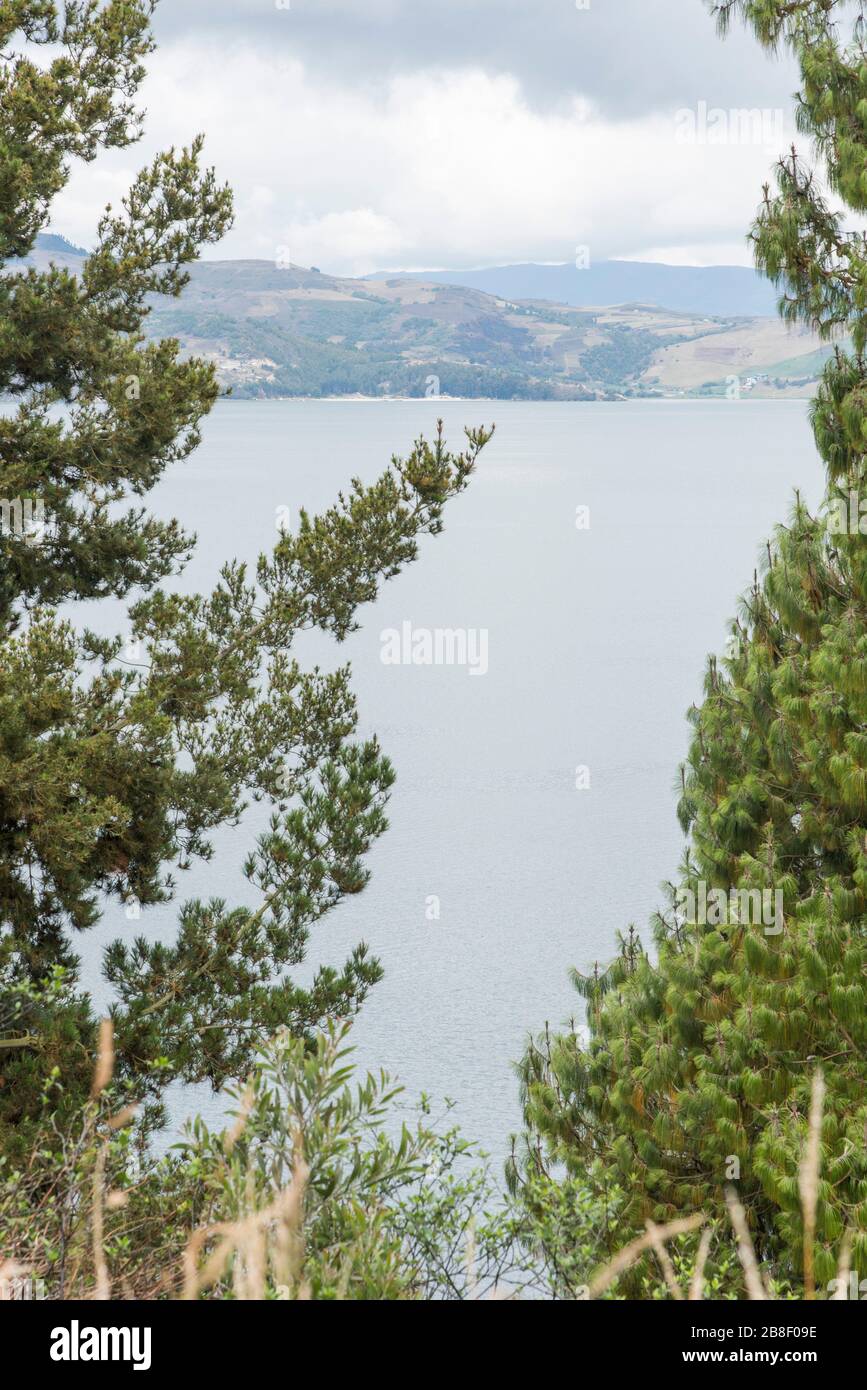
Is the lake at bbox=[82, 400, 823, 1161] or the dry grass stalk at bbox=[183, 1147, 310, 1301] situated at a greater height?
the lake at bbox=[82, 400, 823, 1161]

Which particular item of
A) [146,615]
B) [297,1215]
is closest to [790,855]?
[146,615]

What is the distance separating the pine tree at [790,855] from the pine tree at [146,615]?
11.0ft

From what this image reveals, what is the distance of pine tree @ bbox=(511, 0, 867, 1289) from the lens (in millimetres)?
9258

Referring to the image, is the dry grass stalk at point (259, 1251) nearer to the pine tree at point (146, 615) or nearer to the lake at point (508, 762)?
the pine tree at point (146, 615)

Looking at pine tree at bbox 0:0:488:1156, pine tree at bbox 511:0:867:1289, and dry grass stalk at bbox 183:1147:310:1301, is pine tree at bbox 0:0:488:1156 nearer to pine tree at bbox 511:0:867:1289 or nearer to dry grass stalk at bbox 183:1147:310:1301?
pine tree at bbox 511:0:867:1289

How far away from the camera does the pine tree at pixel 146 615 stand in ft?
36.6

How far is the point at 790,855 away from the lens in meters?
10.5

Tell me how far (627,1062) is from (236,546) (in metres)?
65.1

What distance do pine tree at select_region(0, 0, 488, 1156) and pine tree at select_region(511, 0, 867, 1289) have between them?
11.0ft

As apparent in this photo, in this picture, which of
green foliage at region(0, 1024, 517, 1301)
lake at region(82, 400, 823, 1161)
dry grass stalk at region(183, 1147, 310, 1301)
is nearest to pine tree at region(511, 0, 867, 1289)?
lake at region(82, 400, 823, 1161)

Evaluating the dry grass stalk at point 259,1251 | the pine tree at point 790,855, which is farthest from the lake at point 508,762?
the dry grass stalk at point 259,1251

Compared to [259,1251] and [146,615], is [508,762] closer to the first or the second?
[146,615]

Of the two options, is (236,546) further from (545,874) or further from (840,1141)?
(840,1141)

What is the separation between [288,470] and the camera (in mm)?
128625
